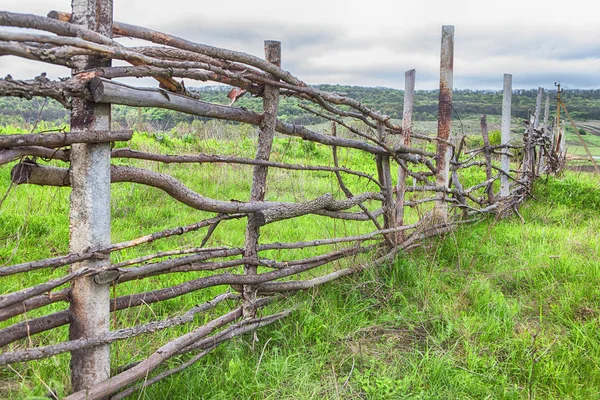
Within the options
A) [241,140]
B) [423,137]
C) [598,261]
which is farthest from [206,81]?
[241,140]

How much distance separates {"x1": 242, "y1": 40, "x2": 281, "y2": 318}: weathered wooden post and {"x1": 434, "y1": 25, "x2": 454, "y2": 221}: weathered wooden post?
87.3 inches

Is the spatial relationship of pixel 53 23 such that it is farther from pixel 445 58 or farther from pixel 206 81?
pixel 445 58

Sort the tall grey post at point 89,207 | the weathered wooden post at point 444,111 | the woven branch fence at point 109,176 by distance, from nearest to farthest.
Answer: the woven branch fence at point 109,176 → the tall grey post at point 89,207 → the weathered wooden post at point 444,111

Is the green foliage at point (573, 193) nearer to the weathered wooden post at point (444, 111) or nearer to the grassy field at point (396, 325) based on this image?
the grassy field at point (396, 325)

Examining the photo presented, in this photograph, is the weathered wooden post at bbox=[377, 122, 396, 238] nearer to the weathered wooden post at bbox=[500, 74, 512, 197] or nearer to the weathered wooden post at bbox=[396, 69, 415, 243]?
the weathered wooden post at bbox=[396, 69, 415, 243]

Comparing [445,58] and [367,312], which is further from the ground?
[445,58]

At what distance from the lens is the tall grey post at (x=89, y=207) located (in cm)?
165

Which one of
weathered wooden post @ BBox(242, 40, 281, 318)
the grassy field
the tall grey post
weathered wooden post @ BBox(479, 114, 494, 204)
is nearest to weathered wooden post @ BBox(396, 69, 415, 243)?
the grassy field

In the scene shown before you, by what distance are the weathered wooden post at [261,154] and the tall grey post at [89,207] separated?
0.83 m

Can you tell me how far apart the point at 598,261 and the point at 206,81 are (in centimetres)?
349

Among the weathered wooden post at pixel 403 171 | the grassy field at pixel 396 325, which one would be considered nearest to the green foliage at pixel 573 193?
the grassy field at pixel 396 325

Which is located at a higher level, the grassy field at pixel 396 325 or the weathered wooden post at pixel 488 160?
the weathered wooden post at pixel 488 160

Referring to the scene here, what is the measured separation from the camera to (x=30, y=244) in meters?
3.68

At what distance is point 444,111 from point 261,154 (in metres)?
2.44
